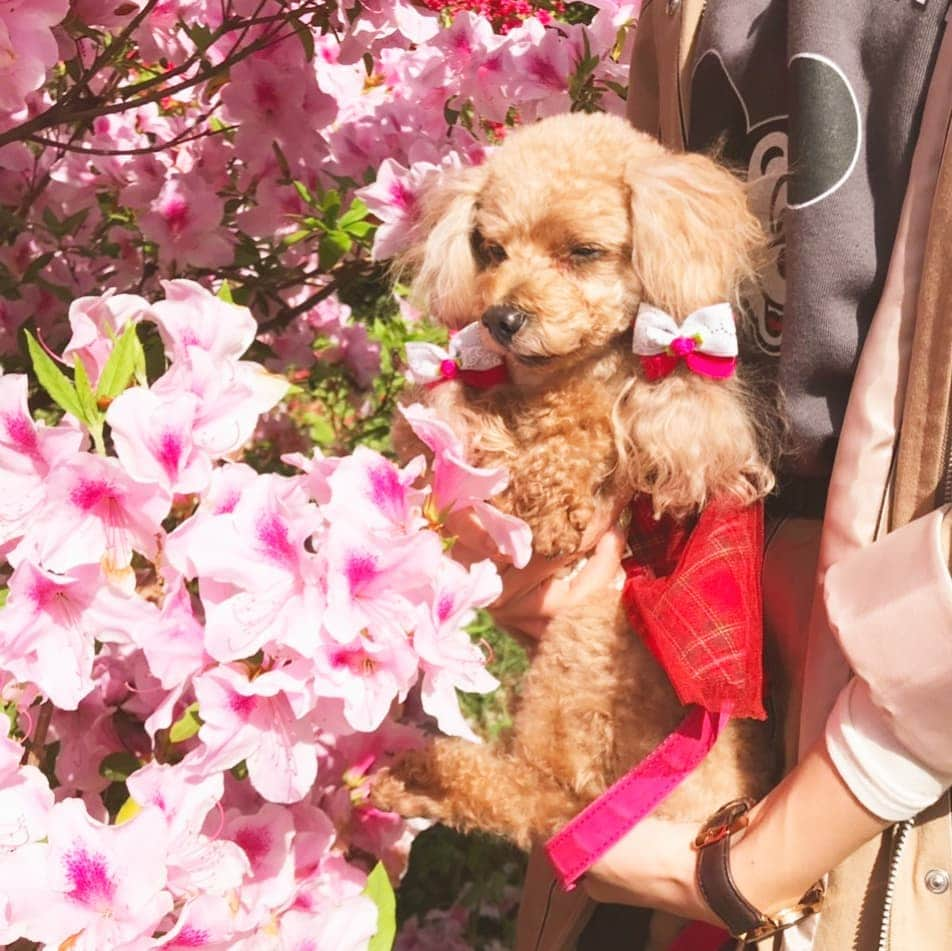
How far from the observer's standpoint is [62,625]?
1.02 metres

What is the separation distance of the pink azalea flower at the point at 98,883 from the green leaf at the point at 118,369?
400 millimetres

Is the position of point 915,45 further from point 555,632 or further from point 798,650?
point 555,632

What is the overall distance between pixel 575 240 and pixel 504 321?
0.21 m

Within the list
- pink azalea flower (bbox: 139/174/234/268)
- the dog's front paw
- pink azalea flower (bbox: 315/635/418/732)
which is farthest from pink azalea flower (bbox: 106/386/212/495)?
pink azalea flower (bbox: 139/174/234/268)

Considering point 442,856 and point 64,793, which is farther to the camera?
point 442,856

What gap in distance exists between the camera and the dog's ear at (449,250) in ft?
5.77

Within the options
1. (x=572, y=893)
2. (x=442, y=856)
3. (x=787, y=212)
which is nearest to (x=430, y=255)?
(x=787, y=212)

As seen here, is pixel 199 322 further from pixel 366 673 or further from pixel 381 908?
pixel 381 908

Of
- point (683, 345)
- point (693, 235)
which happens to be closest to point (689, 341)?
point (683, 345)

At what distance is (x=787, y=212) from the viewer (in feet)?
4.49

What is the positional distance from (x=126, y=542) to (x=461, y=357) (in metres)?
0.82

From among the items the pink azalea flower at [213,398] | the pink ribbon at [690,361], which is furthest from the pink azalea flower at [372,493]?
the pink ribbon at [690,361]

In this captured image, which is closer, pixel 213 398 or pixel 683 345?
pixel 213 398

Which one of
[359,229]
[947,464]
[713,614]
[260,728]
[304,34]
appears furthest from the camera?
[359,229]
